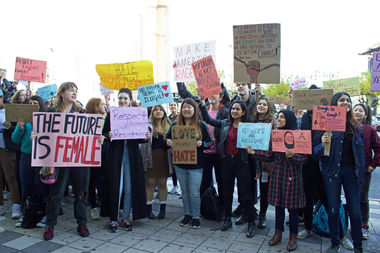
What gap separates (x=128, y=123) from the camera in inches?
181

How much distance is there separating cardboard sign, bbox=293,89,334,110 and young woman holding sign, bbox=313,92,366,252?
289 mm

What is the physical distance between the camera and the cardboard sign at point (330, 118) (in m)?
3.62

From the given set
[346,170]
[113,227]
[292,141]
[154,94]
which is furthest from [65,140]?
[346,170]

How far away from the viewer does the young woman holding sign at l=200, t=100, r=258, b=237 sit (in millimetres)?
4461

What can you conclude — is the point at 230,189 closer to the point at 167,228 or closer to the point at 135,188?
the point at 167,228

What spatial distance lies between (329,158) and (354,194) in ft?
1.76

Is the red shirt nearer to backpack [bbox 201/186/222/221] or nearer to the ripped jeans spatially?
backpack [bbox 201/186/222/221]

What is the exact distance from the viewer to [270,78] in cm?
530

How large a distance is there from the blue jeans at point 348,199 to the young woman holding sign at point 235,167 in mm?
1122

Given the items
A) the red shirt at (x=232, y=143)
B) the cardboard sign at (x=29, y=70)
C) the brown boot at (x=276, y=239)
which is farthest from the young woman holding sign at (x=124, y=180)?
the cardboard sign at (x=29, y=70)

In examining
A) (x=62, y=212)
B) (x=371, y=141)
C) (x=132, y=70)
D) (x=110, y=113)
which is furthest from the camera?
(x=132, y=70)

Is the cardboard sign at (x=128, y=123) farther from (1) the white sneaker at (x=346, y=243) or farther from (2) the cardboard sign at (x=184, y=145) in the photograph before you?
(1) the white sneaker at (x=346, y=243)

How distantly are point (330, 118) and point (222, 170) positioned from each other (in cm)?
175

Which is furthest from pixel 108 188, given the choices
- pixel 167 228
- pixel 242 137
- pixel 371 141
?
pixel 371 141
